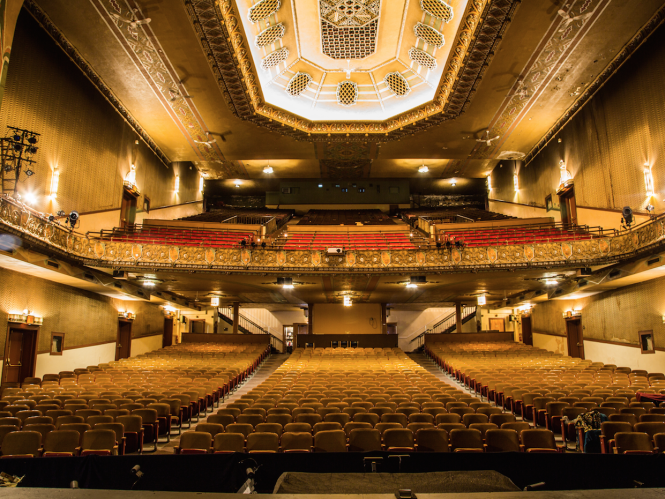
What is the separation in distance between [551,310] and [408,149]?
9.28 m

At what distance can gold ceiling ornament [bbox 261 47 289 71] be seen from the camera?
1448 centimetres

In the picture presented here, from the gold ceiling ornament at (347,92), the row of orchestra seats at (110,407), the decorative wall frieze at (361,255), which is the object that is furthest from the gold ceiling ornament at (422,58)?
the row of orchestra seats at (110,407)

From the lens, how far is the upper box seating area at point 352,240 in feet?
52.4

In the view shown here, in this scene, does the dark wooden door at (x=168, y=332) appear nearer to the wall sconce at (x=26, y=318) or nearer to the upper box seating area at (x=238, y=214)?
the upper box seating area at (x=238, y=214)

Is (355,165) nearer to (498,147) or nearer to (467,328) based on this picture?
(498,147)

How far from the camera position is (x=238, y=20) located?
11477 mm

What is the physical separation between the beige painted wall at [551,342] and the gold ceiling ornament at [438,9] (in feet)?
42.1

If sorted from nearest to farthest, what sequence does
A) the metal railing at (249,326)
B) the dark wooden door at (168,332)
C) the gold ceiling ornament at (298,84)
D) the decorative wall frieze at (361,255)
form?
the decorative wall frieze at (361,255) < the gold ceiling ornament at (298,84) < the dark wooden door at (168,332) < the metal railing at (249,326)

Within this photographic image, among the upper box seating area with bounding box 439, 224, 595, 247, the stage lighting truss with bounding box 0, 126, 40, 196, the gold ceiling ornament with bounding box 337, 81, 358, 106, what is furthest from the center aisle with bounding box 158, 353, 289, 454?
the gold ceiling ornament with bounding box 337, 81, 358, 106

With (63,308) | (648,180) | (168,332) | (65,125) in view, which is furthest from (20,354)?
(648,180)

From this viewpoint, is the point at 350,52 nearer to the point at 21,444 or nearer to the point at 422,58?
the point at 422,58

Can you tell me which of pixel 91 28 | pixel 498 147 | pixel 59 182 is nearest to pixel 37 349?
pixel 59 182

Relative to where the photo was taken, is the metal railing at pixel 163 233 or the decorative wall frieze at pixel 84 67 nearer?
the decorative wall frieze at pixel 84 67

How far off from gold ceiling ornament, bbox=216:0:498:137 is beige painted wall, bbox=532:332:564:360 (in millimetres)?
10159
